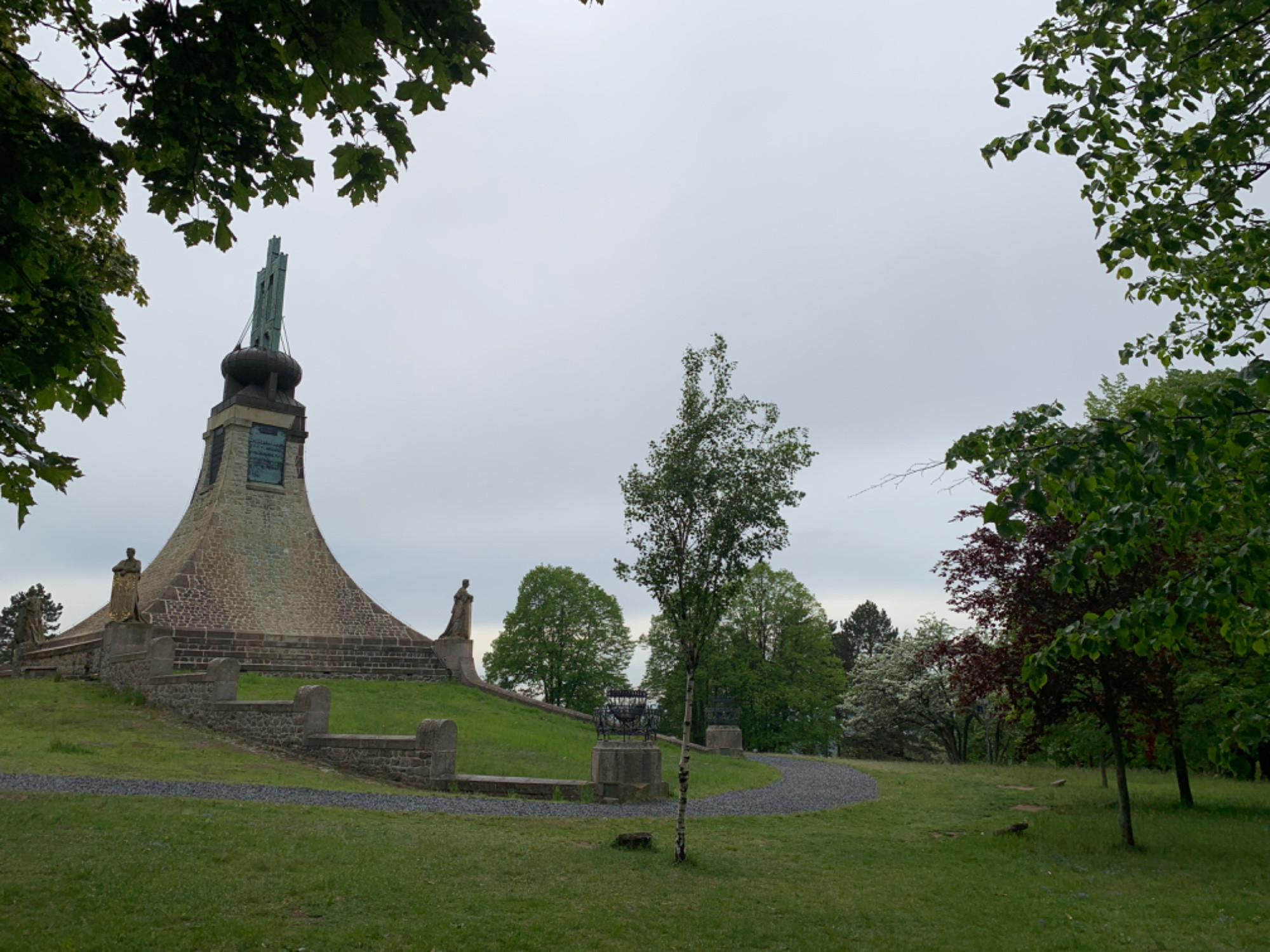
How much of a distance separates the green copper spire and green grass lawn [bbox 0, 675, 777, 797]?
17.5 m

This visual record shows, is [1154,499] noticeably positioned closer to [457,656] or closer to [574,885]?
[574,885]

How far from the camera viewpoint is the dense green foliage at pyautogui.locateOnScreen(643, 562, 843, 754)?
48188mm

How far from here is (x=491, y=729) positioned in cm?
2080

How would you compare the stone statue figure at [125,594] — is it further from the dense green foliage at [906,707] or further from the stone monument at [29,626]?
the dense green foliage at [906,707]

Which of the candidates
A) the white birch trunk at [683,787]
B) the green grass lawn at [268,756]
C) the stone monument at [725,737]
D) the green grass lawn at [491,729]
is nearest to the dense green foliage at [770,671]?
the stone monument at [725,737]

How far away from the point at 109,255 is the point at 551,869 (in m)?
8.58

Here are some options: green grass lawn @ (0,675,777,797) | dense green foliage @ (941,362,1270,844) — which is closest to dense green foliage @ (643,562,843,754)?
green grass lawn @ (0,675,777,797)

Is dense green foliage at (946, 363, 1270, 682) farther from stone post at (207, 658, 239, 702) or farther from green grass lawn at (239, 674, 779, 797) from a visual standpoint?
stone post at (207, 658, 239, 702)

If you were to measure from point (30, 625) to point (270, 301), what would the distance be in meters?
15.8

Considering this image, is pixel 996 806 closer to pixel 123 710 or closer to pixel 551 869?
Result: pixel 551 869

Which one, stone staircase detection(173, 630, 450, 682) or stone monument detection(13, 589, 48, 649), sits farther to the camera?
stone monument detection(13, 589, 48, 649)

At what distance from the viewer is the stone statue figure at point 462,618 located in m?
30.9

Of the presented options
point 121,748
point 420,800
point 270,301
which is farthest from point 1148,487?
point 270,301

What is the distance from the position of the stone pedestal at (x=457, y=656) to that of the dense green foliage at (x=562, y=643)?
2038 centimetres
